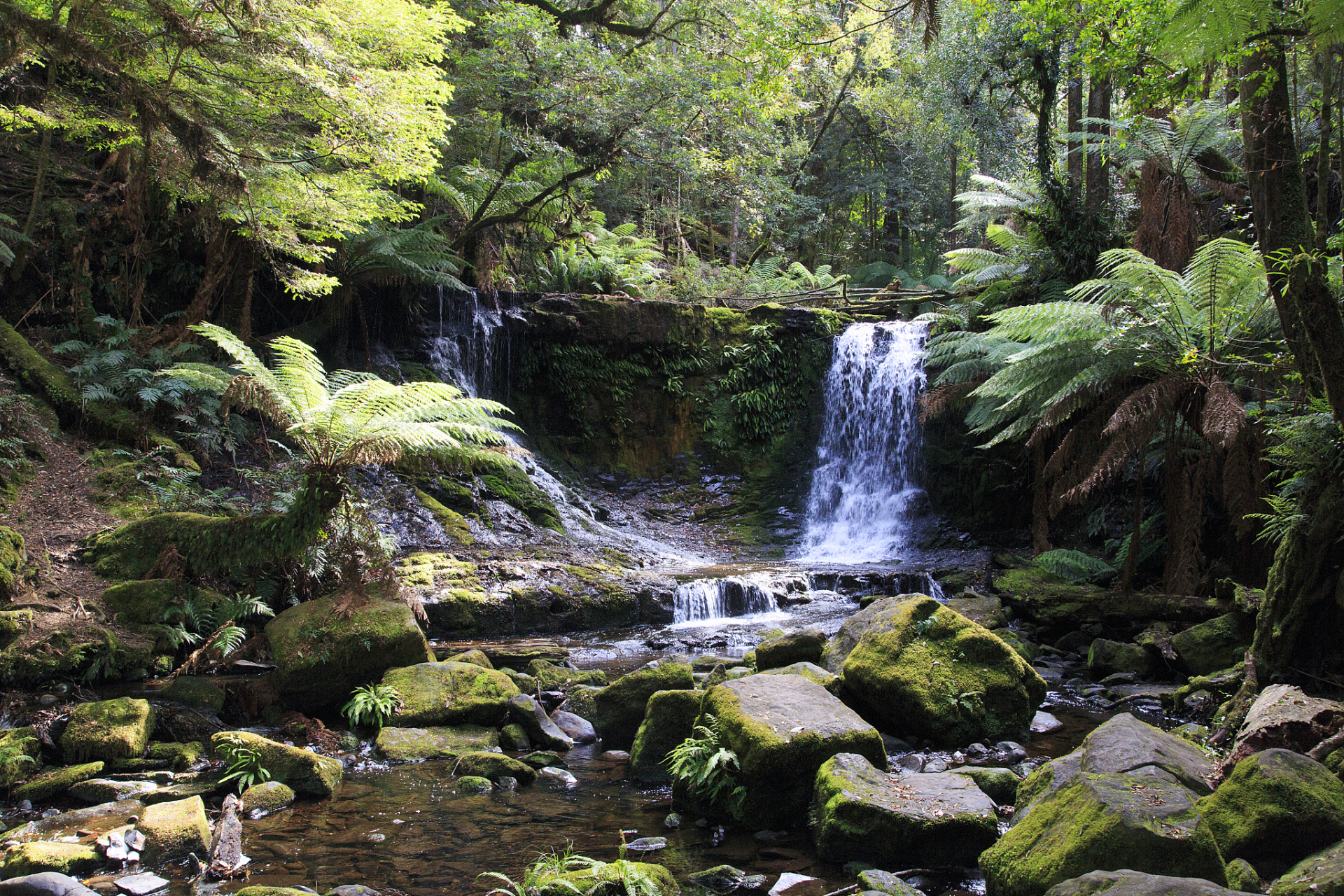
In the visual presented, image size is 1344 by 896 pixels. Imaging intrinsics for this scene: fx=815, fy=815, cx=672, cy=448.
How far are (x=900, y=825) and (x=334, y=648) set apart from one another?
3.85 metres

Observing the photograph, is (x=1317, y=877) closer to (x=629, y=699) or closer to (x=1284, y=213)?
(x=1284, y=213)

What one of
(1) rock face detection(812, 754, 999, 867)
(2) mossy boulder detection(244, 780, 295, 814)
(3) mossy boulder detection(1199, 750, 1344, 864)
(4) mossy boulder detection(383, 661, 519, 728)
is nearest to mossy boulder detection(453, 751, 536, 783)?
(4) mossy boulder detection(383, 661, 519, 728)

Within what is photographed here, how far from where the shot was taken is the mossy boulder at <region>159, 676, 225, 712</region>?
5070 millimetres

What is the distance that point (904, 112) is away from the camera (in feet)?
78.1

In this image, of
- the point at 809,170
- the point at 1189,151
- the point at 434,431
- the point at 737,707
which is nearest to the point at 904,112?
the point at 809,170

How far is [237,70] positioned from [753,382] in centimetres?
971

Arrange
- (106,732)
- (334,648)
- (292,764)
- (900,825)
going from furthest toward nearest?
1. (334,648)
2. (106,732)
3. (292,764)
4. (900,825)

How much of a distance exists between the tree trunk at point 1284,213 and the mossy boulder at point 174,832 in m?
5.39

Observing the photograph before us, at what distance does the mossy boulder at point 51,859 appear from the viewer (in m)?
3.11

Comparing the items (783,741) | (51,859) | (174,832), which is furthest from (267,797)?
(783,741)

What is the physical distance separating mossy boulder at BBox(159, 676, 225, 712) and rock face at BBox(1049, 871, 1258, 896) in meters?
4.82

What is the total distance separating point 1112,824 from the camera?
2.71m

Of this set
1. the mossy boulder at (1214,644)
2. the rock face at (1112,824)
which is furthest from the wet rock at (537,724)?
the mossy boulder at (1214,644)

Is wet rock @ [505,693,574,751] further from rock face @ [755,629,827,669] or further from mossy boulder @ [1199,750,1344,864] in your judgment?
mossy boulder @ [1199,750,1344,864]
